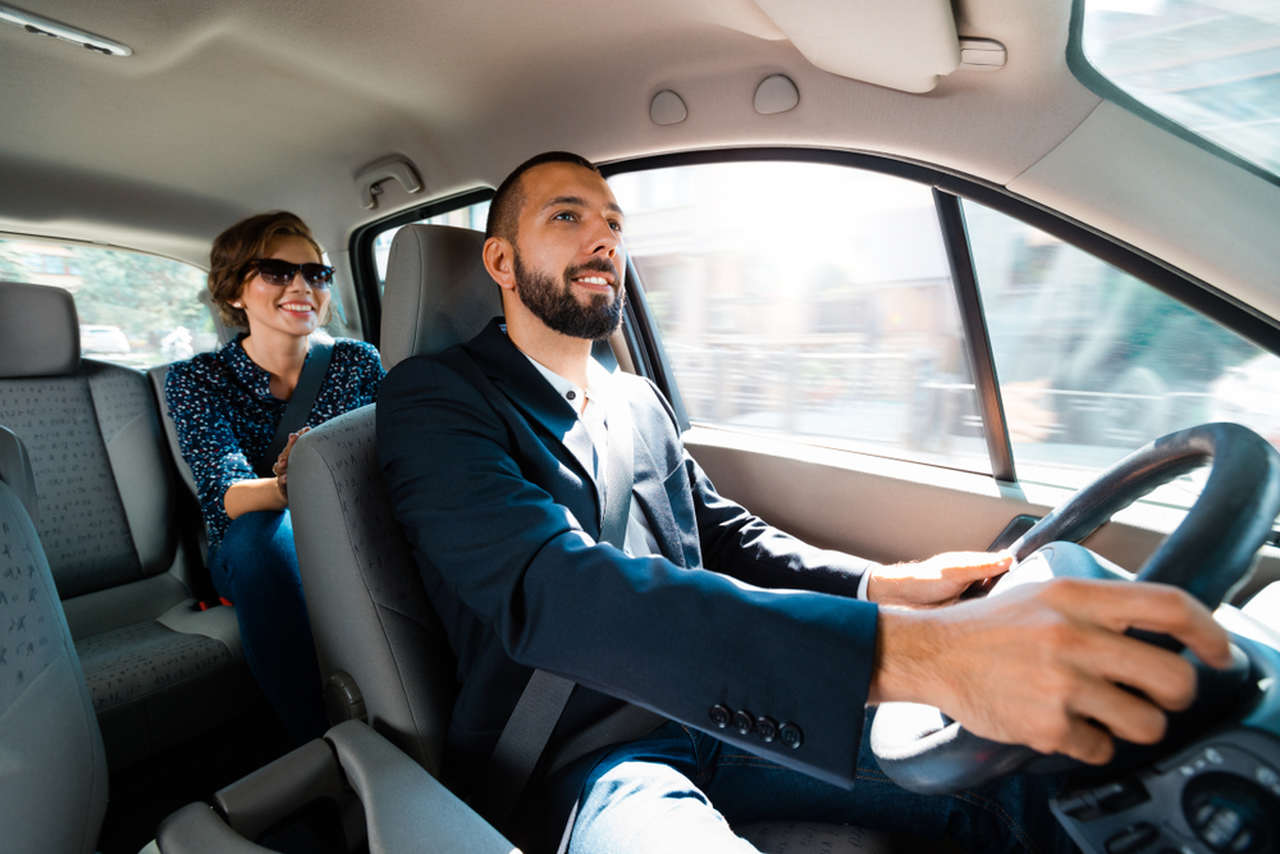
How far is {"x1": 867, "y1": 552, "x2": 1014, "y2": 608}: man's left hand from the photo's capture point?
1.04 meters

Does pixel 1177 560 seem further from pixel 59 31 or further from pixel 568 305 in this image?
pixel 59 31

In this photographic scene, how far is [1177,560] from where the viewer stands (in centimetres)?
60

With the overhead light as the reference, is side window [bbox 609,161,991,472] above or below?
below

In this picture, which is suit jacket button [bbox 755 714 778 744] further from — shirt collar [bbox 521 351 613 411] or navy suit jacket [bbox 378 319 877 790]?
shirt collar [bbox 521 351 613 411]

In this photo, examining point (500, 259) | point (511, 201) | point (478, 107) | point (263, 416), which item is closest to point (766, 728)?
point (500, 259)

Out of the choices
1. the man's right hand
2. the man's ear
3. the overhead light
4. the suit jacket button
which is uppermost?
the overhead light

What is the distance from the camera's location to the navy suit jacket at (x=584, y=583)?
2.25 feet

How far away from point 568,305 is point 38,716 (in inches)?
39.2

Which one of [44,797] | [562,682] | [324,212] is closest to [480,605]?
[562,682]

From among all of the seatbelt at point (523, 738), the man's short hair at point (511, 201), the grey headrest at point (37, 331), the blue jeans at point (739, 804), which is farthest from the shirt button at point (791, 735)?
the grey headrest at point (37, 331)

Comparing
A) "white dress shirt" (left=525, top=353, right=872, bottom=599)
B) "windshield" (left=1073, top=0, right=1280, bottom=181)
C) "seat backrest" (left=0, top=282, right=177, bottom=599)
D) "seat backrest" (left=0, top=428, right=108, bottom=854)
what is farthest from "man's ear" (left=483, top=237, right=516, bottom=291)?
"seat backrest" (left=0, top=282, right=177, bottom=599)

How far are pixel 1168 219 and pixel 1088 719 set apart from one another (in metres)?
1.15

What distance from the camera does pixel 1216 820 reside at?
0.50 meters

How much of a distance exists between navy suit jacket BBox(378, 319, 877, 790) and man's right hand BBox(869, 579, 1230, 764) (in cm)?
9
